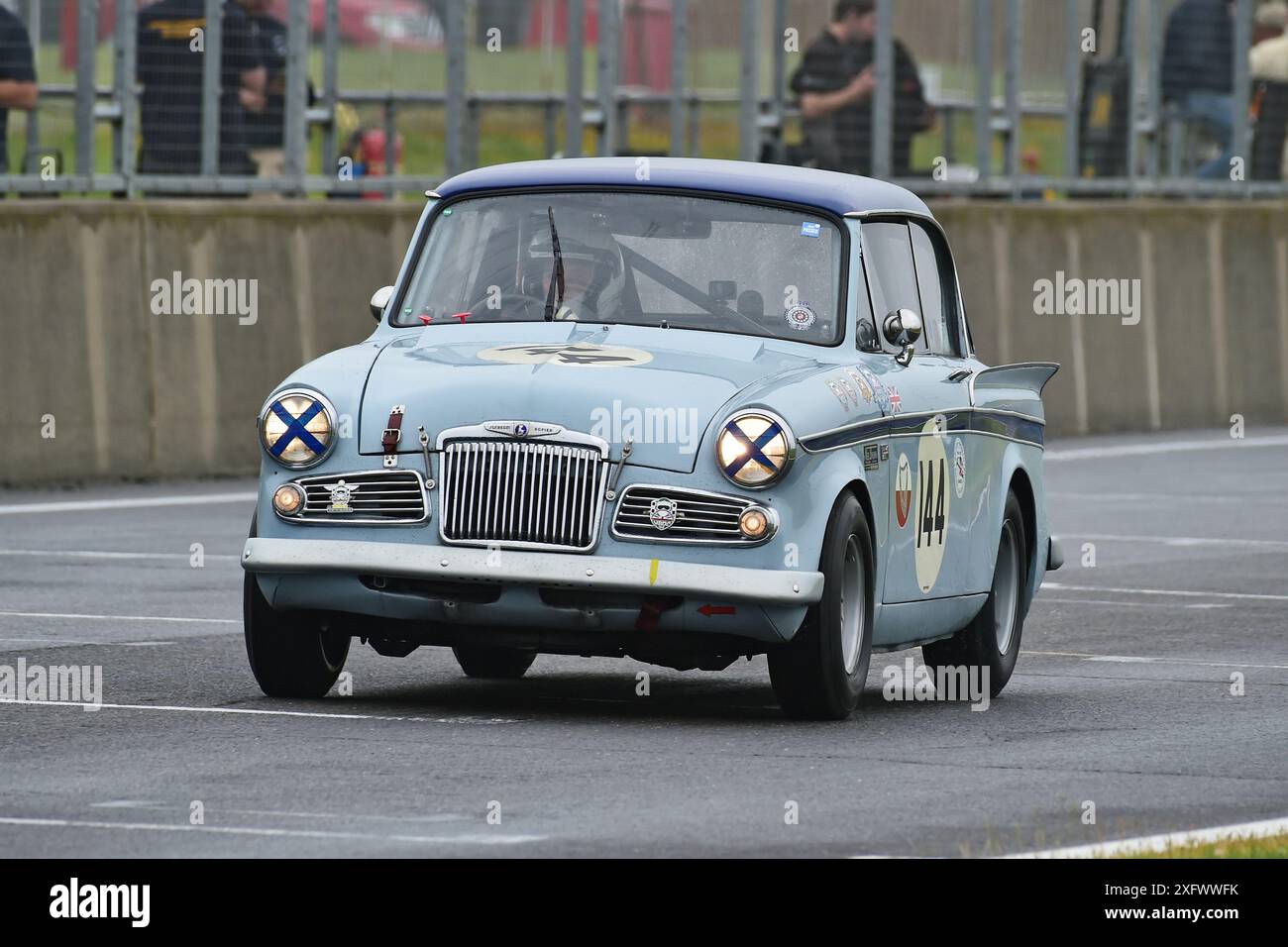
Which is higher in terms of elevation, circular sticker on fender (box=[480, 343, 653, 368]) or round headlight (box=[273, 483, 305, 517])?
circular sticker on fender (box=[480, 343, 653, 368])

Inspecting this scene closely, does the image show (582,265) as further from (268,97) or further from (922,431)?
(268,97)

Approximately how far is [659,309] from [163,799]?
3.25 meters

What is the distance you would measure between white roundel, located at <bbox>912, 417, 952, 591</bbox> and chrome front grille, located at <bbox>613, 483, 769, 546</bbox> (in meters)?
1.29

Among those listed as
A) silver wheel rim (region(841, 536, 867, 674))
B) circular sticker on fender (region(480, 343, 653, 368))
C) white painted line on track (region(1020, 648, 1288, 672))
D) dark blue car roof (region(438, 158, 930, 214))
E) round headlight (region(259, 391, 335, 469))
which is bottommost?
white painted line on track (region(1020, 648, 1288, 672))

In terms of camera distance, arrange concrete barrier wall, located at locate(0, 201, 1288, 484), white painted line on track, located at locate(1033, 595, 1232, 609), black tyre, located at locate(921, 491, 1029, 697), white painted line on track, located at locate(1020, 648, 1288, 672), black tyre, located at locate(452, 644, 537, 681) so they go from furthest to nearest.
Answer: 1. concrete barrier wall, located at locate(0, 201, 1288, 484)
2. white painted line on track, located at locate(1033, 595, 1232, 609)
3. white painted line on track, located at locate(1020, 648, 1288, 672)
4. black tyre, located at locate(921, 491, 1029, 697)
5. black tyre, located at locate(452, 644, 537, 681)

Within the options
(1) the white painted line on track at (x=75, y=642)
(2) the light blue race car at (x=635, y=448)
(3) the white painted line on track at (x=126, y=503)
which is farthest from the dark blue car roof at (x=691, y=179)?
(3) the white painted line on track at (x=126, y=503)

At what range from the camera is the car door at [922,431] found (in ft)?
34.7

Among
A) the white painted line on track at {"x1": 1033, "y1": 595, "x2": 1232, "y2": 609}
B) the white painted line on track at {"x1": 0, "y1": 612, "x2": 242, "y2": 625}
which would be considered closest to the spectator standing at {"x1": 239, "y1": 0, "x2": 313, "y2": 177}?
the white painted line on track at {"x1": 1033, "y1": 595, "x2": 1232, "y2": 609}

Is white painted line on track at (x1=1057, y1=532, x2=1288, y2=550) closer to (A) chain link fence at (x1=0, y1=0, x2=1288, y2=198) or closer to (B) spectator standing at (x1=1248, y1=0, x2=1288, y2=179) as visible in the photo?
(A) chain link fence at (x1=0, y1=0, x2=1288, y2=198)

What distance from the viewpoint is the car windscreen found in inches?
422

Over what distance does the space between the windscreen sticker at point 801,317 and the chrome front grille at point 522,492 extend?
4.47ft

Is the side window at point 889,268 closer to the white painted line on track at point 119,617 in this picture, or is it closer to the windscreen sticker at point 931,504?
the windscreen sticker at point 931,504
